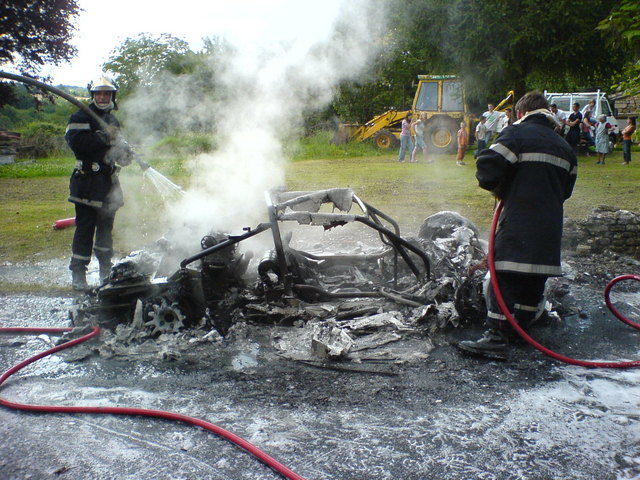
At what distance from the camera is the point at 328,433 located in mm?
2998

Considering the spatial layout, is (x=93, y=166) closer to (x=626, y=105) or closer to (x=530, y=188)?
(x=530, y=188)

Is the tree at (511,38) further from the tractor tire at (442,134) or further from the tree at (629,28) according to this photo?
the tree at (629,28)

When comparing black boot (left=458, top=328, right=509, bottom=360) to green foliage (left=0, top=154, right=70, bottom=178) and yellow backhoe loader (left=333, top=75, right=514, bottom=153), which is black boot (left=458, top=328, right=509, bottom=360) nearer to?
yellow backhoe loader (left=333, top=75, right=514, bottom=153)

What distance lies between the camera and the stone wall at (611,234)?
6.50 metres

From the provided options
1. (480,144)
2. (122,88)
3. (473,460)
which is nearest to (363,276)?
(473,460)

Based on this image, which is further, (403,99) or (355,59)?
(403,99)

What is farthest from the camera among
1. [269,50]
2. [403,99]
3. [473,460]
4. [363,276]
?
[403,99]

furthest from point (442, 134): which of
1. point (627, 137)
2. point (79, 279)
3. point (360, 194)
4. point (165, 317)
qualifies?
point (165, 317)

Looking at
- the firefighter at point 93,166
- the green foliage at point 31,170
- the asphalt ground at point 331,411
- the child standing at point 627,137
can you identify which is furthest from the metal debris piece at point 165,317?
the green foliage at point 31,170

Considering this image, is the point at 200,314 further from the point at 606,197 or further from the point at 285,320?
the point at 606,197

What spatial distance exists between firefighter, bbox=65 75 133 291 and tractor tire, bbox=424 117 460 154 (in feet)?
49.8

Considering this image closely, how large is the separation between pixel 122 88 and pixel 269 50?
4765 mm

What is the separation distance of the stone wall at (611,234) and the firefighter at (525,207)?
9.56ft

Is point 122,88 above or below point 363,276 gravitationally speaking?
above
